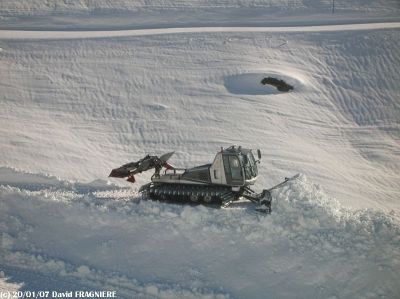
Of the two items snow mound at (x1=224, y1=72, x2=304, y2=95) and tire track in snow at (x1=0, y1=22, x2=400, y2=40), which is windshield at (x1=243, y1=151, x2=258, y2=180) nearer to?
snow mound at (x1=224, y1=72, x2=304, y2=95)

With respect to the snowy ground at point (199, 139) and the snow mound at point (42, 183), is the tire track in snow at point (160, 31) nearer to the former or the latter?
the snowy ground at point (199, 139)

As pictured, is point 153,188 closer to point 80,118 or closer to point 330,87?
point 80,118

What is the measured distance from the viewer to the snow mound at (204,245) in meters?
11.2

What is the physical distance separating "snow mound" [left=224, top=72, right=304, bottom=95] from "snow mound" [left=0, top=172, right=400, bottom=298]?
28.4 ft

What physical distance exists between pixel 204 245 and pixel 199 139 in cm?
810

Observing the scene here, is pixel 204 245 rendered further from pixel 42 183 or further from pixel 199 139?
pixel 199 139

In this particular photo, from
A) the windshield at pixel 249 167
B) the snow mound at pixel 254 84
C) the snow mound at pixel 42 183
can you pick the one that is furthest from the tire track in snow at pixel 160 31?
the windshield at pixel 249 167

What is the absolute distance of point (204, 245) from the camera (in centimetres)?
1212

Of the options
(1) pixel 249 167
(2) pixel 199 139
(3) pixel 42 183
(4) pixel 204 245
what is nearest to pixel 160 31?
(2) pixel 199 139

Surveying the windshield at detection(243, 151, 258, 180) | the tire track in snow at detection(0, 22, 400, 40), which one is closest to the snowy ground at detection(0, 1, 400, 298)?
the tire track in snow at detection(0, 22, 400, 40)

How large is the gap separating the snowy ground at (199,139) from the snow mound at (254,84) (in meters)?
0.07

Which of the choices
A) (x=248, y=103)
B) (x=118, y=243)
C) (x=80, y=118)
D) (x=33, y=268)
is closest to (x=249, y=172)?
(x=118, y=243)

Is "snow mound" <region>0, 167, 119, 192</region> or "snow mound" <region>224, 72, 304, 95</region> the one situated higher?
"snow mound" <region>224, 72, 304, 95</region>

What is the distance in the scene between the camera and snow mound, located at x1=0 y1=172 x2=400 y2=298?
36.7 feet
